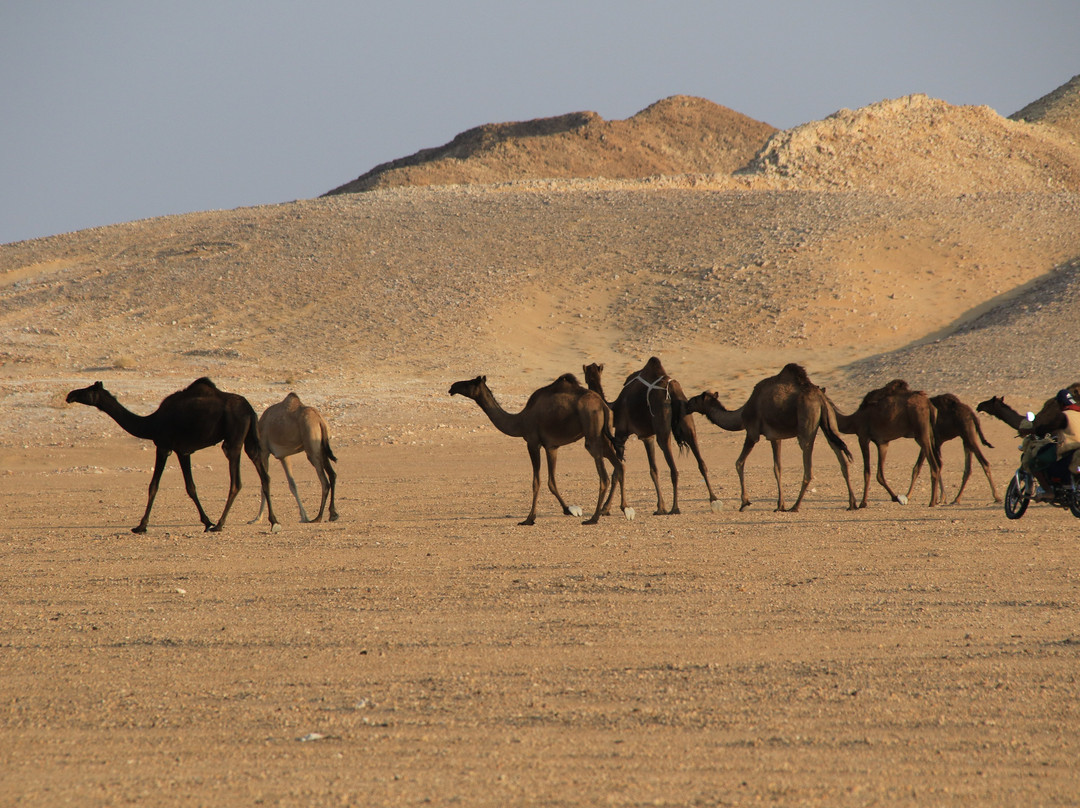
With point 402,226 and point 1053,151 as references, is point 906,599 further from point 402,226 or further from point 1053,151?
point 1053,151

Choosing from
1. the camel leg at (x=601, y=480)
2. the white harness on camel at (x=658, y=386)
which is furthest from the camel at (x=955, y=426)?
the camel leg at (x=601, y=480)

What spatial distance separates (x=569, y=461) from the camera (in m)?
24.7

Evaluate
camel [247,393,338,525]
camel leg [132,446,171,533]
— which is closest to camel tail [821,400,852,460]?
camel [247,393,338,525]

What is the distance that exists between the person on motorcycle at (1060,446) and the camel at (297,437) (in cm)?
868

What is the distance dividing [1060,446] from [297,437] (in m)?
9.37

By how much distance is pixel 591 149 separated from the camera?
114m

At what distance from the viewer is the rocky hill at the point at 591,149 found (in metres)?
108

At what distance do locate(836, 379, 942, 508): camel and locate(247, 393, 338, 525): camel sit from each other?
7432mm

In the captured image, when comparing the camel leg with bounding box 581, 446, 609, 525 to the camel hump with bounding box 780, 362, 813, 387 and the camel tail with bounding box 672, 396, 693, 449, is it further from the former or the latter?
the camel hump with bounding box 780, 362, 813, 387

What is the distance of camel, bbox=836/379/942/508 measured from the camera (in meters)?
16.5

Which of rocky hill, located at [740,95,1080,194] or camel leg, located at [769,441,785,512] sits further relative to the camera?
rocky hill, located at [740,95,1080,194]

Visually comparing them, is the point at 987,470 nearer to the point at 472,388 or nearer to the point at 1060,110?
the point at 472,388

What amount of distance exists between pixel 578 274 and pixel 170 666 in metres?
42.4

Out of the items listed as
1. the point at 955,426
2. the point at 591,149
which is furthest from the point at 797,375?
the point at 591,149
